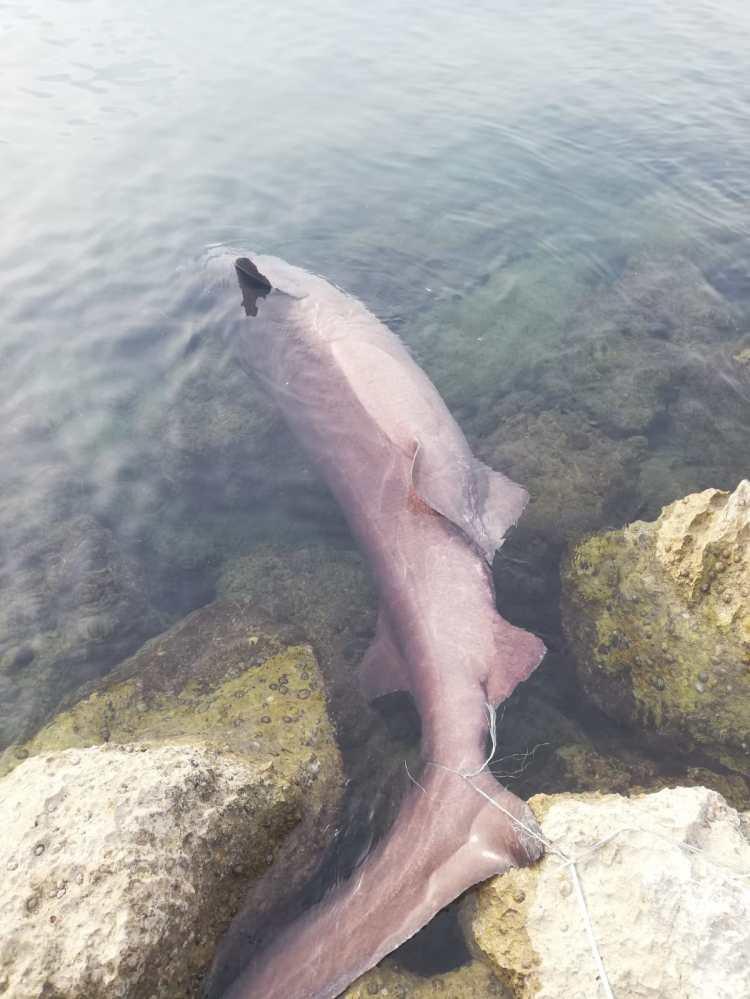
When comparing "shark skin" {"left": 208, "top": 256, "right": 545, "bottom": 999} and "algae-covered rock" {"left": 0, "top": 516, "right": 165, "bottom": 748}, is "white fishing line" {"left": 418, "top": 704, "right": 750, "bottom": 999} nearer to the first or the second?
"shark skin" {"left": 208, "top": 256, "right": 545, "bottom": 999}

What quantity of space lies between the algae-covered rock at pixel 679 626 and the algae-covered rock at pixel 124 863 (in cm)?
246

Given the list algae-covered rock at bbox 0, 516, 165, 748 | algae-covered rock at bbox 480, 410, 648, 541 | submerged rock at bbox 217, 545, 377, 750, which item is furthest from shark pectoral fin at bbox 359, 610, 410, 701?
algae-covered rock at bbox 0, 516, 165, 748

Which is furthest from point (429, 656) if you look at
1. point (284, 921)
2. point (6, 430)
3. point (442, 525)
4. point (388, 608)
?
point (6, 430)

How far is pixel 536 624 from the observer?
512 centimetres

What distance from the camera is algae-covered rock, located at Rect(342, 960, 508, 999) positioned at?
3006mm

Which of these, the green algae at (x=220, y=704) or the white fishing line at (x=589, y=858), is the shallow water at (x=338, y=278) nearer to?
the green algae at (x=220, y=704)

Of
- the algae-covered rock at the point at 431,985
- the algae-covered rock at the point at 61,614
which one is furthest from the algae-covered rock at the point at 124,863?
the algae-covered rock at the point at 61,614

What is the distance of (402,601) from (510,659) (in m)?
0.87

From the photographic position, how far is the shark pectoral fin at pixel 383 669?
4438 millimetres

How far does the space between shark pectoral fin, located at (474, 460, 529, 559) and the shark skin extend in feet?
0.04

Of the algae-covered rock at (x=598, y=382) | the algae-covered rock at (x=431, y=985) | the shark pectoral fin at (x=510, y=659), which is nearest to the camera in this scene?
the algae-covered rock at (x=431, y=985)

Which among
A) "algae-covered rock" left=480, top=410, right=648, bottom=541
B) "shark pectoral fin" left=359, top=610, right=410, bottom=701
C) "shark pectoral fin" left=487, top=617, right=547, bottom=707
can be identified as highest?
"algae-covered rock" left=480, top=410, right=648, bottom=541

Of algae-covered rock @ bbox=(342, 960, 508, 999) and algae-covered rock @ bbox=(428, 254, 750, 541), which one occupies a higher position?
algae-covered rock @ bbox=(428, 254, 750, 541)

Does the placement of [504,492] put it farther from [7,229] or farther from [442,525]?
[7,229]
